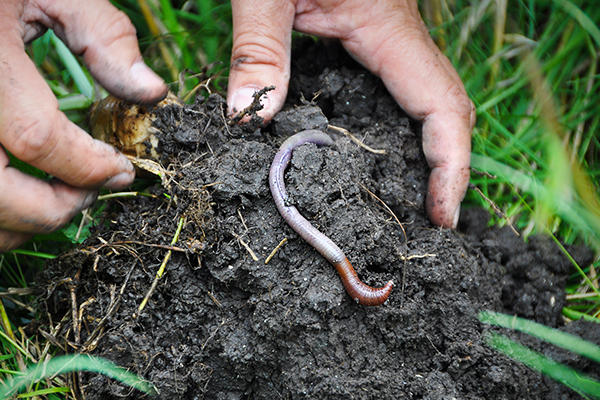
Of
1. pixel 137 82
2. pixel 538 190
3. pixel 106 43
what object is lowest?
pixel 538 190

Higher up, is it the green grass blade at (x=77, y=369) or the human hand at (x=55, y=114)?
the human hand at (x=55, y=114)

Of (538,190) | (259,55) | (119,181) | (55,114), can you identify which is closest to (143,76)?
(55,114)

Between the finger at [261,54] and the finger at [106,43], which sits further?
the finger at [261,54]

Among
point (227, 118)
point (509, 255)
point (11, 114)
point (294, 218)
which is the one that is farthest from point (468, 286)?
point (11, 114)

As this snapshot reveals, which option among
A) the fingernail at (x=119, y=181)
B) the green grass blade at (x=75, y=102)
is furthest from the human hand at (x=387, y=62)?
the green grass blade at (x=75, y=102)

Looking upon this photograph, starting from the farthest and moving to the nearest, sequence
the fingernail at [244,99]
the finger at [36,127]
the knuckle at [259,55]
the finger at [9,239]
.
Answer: the knuckle at [259,55]
the fingernail at [244,99]
the finger at [9,239]
the finger at [36,127]

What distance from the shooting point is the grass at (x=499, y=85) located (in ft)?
10.9

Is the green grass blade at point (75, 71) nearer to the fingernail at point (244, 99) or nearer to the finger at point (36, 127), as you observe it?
the finger at point (36, 127)

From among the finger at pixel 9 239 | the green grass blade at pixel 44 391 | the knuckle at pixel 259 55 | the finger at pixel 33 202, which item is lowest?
the green grass blade at pixel 44 391

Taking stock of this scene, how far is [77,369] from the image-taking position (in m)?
2.61

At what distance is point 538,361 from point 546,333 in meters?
0.24

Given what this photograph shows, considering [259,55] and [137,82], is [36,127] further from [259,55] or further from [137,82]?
[259,55]

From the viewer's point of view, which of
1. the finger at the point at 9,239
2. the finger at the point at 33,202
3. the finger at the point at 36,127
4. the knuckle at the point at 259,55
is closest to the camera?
the finger at the point at 36,127

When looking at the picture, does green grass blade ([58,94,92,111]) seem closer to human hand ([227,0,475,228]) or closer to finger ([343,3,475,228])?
human hand ([227,0,475,228])
